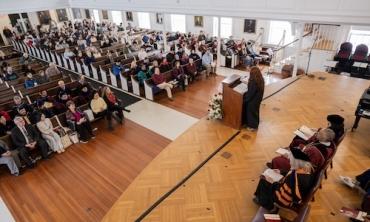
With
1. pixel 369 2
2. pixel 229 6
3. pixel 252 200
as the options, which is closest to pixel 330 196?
pixel 252 200

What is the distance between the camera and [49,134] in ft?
18.8

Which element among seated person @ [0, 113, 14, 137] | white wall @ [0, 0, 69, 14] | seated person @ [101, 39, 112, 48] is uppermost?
white wall @ [0, 0, 69, 14]

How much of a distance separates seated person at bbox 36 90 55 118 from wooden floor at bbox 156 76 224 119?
10.2 ft

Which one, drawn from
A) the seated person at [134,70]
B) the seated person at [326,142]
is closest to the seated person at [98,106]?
the seated person at [134,70]

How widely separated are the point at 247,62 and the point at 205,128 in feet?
22.5

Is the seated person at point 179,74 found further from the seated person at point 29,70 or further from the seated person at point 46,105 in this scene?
the seated person at point 29,70

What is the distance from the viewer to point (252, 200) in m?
3.75

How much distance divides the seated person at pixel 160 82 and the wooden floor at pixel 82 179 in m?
2.18

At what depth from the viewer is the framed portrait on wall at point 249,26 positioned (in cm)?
1357

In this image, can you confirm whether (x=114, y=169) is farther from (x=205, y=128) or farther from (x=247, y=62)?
(x=247, y=62)

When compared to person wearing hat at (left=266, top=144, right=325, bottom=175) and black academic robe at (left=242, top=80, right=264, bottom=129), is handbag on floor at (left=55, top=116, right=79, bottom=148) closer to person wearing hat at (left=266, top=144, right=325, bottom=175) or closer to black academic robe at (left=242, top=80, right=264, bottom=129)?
black academic robe at (left=242, top=80, right=264, bottom=129)

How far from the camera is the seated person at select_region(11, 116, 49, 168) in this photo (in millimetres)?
5305

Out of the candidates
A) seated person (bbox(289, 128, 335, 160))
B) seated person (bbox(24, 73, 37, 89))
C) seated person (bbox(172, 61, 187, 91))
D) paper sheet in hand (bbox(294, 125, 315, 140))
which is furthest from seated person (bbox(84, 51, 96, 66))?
seated person (bbox(289, 128, 335, 160))

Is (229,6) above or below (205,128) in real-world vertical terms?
above
